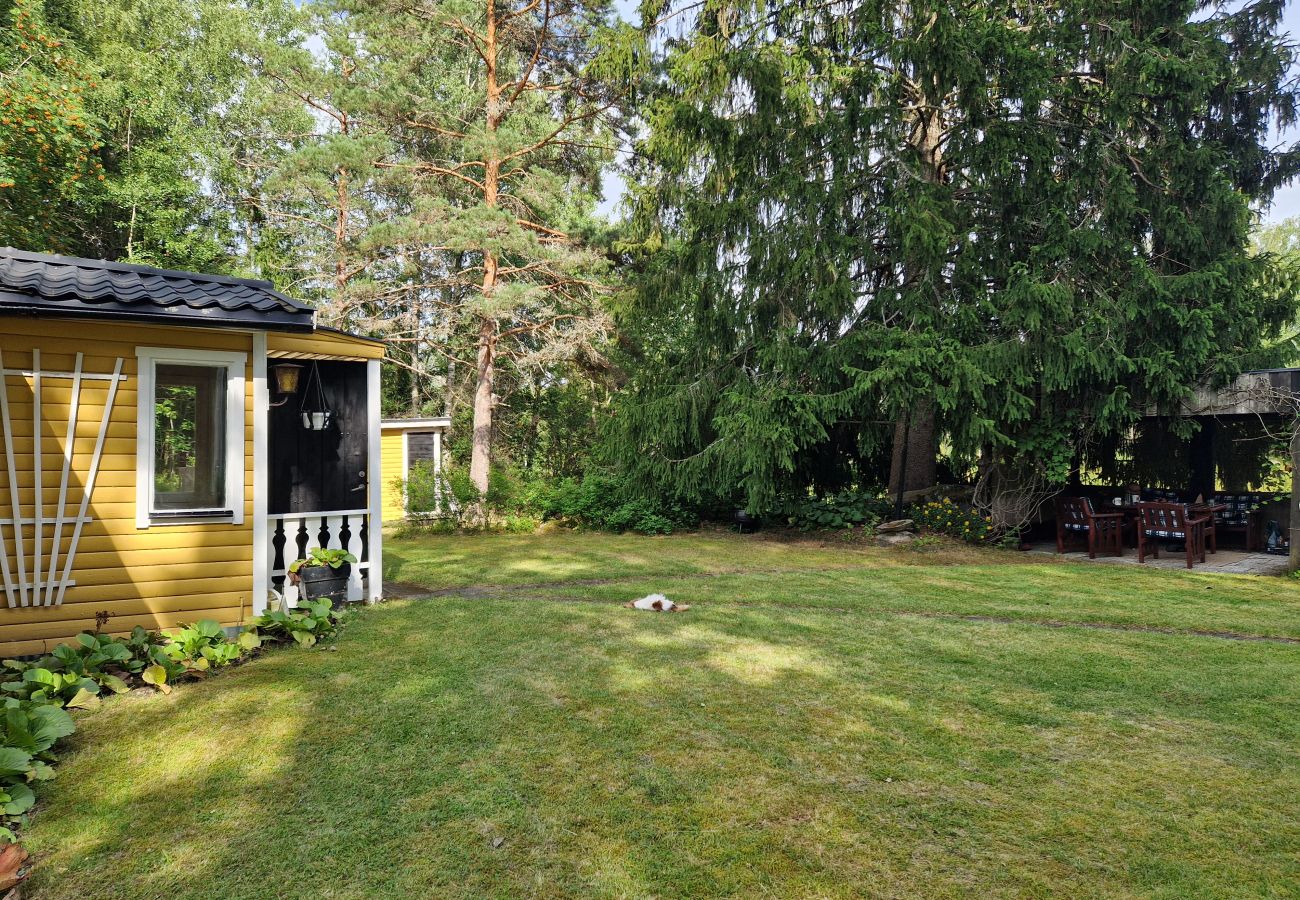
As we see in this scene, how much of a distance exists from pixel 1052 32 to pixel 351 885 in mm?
12792

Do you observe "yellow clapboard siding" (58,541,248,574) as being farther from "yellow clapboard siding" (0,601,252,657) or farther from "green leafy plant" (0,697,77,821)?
"green leafy plant" (0,697,77,821)

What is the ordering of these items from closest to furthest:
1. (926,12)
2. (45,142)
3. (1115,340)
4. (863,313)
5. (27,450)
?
1. (27,450)
2. (1115,340)
3. (926,12)
4. (863,313)
5. (45,142)

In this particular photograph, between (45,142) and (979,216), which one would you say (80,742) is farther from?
(45,142)

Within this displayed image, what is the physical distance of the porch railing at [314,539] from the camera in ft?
20.4

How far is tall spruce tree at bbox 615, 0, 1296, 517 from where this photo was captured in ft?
32.2

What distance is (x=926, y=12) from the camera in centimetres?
1025

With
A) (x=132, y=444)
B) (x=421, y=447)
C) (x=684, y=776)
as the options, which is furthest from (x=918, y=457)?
(x=132, y=444)

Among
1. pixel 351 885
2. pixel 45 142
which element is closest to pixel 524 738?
pixel 351 885

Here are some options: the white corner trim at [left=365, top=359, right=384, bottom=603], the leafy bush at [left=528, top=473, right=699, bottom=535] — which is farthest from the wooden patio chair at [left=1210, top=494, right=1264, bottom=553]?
the white corner trim at [left=365, top=359, right=384, bottom=603]

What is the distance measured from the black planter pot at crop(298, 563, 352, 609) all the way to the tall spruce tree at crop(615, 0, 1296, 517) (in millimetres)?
6011

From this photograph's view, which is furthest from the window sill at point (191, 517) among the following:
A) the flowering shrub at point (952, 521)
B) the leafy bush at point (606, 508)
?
the flowering shrub at point (952, 521)

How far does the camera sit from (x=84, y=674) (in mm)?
4168

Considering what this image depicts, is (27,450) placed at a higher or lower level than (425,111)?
lower

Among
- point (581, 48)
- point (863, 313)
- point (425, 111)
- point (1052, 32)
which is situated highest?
point (581, 48)
